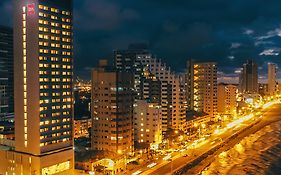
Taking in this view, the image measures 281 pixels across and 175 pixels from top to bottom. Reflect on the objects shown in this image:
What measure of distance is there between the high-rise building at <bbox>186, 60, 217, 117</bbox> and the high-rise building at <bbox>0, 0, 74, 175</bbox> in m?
75.6

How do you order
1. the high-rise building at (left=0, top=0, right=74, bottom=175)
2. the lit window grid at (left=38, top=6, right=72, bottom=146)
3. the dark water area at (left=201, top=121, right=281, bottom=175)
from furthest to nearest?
the dark water area at (left=201, top=121, right=281, bottom=175) → the lit window grid at (left=38, top=6, right=72, bottom=146) → the high-rise building at (left=0, top=0, right=74, bottom=175)

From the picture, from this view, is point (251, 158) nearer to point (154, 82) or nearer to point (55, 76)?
point (154, 82)

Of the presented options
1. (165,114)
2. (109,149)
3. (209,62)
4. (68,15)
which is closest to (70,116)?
(109,149)

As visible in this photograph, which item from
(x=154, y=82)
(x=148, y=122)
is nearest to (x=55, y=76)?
(x=148, y=122)

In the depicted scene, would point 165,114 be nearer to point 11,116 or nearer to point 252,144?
point 252,144

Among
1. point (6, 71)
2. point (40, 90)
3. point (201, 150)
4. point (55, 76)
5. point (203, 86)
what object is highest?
point (6, 71)

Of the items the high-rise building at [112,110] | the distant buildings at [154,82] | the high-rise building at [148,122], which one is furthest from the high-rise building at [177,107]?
the high-rise building at [112,110]

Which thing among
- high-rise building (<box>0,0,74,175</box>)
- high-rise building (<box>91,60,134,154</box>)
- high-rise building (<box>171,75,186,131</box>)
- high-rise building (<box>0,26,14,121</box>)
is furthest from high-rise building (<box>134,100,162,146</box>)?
high-rise building (<box>0,26,14,121</box>)

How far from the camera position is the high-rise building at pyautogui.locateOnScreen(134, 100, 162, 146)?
80188 millimetres

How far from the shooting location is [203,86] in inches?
5027

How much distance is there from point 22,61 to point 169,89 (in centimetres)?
4450

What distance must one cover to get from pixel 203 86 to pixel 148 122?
51986mm

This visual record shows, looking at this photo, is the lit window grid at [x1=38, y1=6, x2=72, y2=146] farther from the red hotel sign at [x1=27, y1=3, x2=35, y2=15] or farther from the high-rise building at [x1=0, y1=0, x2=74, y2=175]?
the red hotel sign at [x1=27, y1=3, x2=35, y2=15]

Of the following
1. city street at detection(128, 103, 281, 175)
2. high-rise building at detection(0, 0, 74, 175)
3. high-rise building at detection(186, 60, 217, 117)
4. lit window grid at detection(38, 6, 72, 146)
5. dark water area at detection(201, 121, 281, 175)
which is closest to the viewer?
high-rise building at detection(0, 0, 74, 175)
